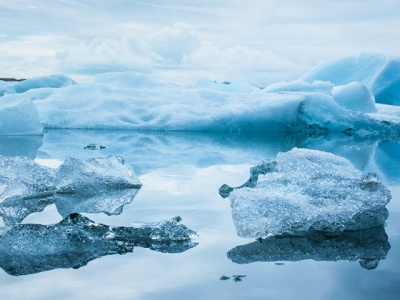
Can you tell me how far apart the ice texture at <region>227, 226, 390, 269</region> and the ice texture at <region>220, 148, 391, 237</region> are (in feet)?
0.14

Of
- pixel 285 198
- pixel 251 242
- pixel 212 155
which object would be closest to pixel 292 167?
pixel 285 198

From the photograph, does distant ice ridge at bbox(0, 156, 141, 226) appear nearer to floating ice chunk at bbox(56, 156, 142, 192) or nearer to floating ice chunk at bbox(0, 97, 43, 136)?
floating ice chunk at bbox(56, 156, 142, 192)

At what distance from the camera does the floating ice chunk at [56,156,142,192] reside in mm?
3055

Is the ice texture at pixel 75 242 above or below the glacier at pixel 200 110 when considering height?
above

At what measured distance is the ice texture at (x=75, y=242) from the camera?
1.72 metres

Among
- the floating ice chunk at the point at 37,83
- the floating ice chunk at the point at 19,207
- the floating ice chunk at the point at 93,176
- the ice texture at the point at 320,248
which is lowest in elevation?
the floating ice chunk at the point at 37,83

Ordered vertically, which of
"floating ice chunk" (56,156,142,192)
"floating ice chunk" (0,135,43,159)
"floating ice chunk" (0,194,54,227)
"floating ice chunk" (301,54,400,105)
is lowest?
"floating ice chunk" (301,54,400,105)

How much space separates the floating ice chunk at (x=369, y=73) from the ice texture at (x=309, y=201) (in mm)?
11243

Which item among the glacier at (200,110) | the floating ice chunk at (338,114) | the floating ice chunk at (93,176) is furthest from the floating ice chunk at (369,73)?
the floating ice chunk at (93,176)

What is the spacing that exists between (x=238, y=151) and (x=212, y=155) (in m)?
0.63

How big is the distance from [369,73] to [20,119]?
29.4 feet

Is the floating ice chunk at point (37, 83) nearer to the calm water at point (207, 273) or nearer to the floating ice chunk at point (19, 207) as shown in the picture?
the floating ice chunk at point (19, 207)

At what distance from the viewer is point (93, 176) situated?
3150 mm

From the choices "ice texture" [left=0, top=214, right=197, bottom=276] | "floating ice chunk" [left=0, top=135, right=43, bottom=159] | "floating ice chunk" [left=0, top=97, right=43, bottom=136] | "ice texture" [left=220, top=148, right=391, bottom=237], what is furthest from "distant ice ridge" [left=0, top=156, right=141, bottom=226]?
"floating ice chunk" [left=0, top=97, right=43, bottom=136]
